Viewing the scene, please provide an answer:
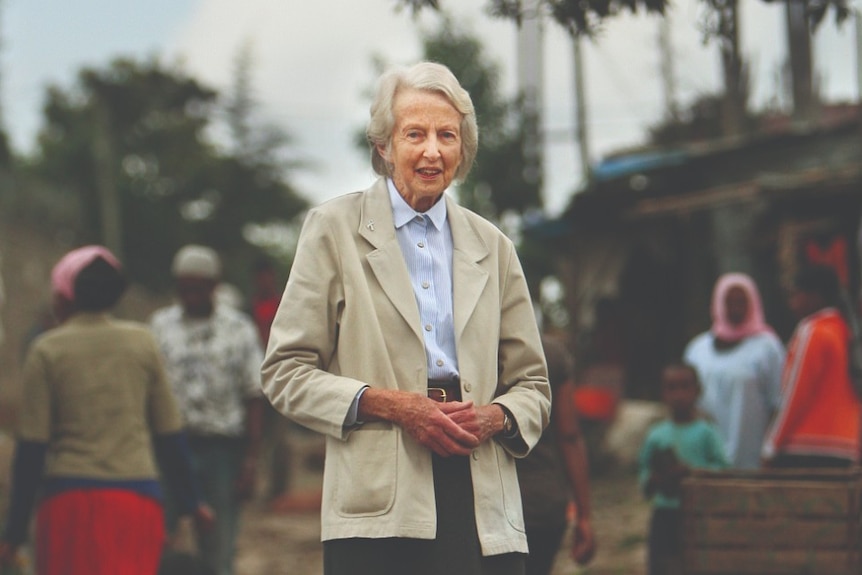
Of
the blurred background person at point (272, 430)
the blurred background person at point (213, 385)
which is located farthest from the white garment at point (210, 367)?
the blurred background person at point (272, 430)

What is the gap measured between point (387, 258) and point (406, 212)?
0.54 ft

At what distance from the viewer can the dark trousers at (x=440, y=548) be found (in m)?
3.21

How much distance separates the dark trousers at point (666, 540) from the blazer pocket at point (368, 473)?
360cm

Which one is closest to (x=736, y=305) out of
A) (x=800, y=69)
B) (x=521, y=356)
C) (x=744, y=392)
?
(x=744, y=392)

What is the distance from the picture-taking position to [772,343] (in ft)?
24.6

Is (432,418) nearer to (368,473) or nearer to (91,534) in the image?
(368,473)

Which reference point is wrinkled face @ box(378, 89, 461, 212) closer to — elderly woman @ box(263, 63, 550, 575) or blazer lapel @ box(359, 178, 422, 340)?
elderly woman @ box(263, 63, 550, 575)

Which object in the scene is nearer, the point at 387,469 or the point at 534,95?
the point at 387,469

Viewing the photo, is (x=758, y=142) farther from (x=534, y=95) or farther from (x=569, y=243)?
(x=534, y=95)

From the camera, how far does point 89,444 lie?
4922 mm

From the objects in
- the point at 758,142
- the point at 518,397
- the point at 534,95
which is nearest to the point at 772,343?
the point at 518,397

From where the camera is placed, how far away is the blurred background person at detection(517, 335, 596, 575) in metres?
4.96

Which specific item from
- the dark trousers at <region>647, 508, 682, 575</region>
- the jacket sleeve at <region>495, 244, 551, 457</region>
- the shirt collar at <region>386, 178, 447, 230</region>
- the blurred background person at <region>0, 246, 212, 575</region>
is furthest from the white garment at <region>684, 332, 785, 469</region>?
the shirt collar at <region>386, 178, 447, 230</region>

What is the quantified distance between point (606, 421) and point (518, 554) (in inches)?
497
